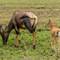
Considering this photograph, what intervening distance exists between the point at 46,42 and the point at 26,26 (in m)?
1.36

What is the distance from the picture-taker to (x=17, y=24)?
7656mm

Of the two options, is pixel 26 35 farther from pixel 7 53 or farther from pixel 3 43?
pixel 7 53

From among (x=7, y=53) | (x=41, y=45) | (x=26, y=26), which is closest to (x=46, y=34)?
(x=41, y=45)

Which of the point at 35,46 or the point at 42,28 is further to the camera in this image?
the point at 42,28

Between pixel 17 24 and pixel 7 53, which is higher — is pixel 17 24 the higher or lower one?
the higher one

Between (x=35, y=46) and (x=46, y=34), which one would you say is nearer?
(x=35, y=46)

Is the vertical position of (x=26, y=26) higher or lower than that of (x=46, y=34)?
higher

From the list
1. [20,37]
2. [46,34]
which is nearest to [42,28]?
[46,34]

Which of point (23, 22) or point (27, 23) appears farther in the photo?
point (23, 22)

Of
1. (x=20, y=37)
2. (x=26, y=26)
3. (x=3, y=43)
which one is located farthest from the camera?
(x=20, y=37)

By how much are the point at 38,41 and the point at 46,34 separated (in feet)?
3.91

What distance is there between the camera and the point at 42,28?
10.2m

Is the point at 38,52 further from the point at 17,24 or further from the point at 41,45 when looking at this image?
the point at 17,24

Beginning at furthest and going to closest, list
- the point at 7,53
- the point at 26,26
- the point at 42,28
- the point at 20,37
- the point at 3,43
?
the point at 42,28 < the point at 20,37 < the point at 3,43 < the point at 26,26 < the point at 7,53
